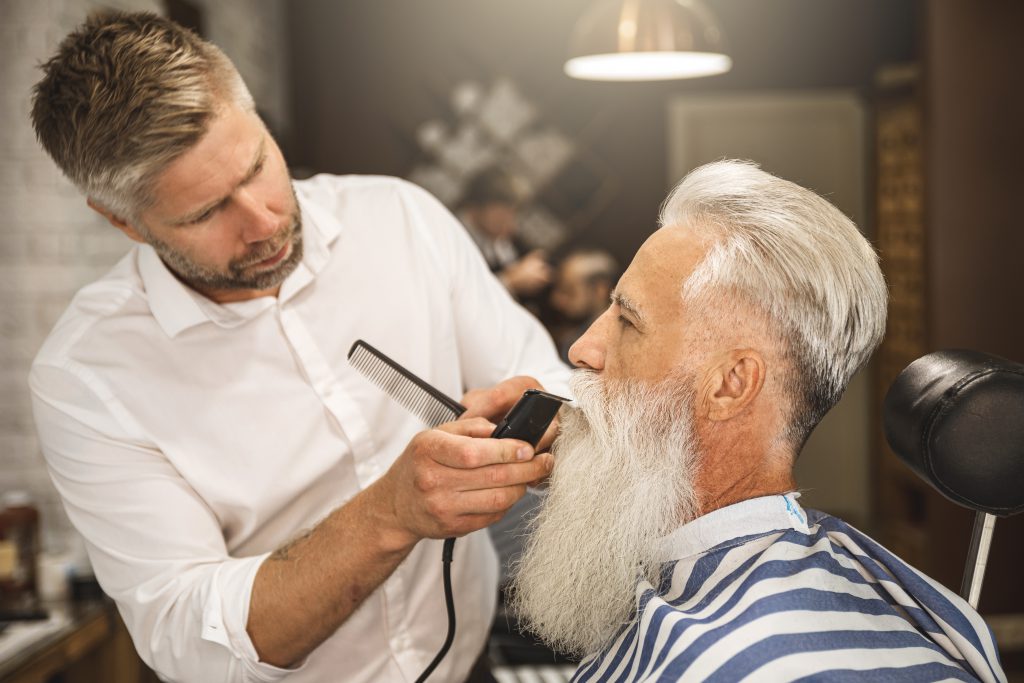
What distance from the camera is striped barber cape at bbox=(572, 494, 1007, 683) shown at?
1.09 metres

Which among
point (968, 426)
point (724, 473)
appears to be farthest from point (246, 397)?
point (968, 426)

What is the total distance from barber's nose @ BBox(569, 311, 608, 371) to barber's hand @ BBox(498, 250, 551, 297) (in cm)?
362

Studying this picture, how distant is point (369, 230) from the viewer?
174 cm

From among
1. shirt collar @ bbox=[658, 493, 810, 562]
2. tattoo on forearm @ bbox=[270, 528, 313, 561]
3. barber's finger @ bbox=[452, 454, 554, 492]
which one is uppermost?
barber's finger @ bbox=[452, 454, 554, 492]

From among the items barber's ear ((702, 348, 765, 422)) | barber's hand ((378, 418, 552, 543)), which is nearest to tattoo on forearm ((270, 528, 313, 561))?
barber's hand ((378, 418, 552, 543))

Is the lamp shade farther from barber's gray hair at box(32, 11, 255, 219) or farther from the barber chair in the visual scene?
the barber chair

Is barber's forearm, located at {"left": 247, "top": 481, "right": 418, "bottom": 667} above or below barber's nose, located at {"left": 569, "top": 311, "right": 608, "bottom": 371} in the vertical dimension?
below

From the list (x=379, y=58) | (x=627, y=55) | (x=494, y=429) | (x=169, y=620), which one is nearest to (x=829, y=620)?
(x=494, y=429)

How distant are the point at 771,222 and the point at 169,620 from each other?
3.36 ft

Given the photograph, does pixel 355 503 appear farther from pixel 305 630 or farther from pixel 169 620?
pixel 169 620

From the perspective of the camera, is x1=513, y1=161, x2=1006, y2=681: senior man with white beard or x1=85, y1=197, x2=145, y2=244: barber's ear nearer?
x1=513, y1=161, x2=1006, y2=681: senior man with white beard

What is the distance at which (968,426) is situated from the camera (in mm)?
1172

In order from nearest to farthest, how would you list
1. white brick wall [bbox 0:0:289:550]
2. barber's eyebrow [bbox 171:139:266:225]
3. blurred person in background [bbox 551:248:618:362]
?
barber's eyebrow [bbox 171:139:266:225] → white brick wall [bbox 0:0:289:550] → blurred person in background [bbox 551:248:618:362]

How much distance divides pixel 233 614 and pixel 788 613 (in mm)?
759
